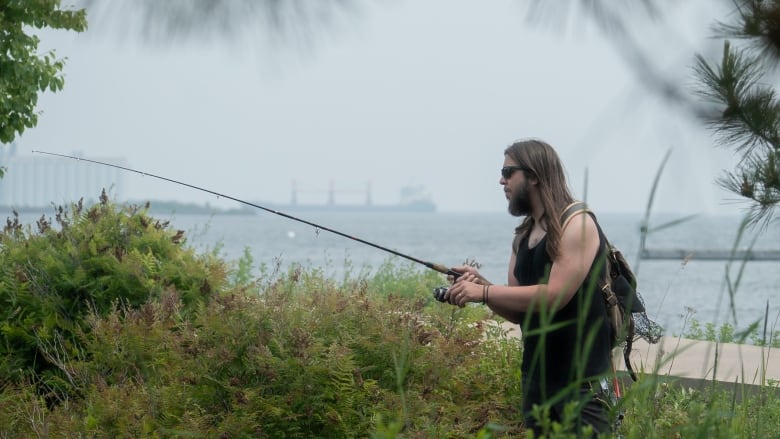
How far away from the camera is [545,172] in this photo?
149 inches

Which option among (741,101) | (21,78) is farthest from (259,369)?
(21,78)

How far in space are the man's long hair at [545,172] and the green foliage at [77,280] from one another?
3.14 metres

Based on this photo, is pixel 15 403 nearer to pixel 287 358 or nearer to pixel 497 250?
pixel 287 358

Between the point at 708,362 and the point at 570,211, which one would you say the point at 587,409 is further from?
the point at 708,362

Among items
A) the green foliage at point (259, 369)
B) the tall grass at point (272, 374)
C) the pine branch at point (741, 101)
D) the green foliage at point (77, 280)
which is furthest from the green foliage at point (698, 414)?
the green foliage at point (77, 280)

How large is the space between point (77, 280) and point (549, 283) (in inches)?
168

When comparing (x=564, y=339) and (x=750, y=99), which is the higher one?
(x=750, y=99)

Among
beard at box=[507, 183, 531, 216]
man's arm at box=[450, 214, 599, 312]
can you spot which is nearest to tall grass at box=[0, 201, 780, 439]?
man's arm at box=[450, 214, 599, 312]

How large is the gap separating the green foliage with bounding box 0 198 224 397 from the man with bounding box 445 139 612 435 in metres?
3.07

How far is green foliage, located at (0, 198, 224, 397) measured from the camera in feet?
21.6

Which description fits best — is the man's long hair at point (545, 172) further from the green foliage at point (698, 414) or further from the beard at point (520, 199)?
the green foliage at point (698, 414)

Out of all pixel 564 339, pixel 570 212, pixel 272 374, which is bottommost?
pixel 272 374

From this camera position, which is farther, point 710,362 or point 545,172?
point 710,362

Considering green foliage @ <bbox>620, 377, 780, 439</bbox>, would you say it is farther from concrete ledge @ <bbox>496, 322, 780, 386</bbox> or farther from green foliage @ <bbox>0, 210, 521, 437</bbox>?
green foliage @ <bbox>0, 210, 521, 437</bbox>
